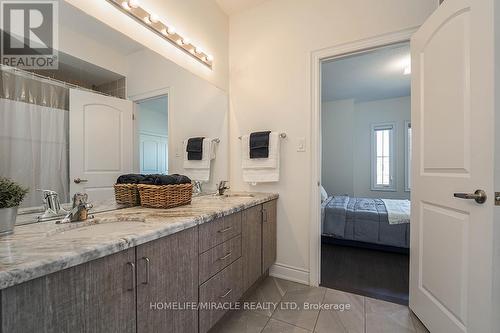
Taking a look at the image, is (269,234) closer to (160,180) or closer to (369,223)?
(160,180)

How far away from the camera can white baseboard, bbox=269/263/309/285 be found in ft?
6.67

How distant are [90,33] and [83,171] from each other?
75 cm

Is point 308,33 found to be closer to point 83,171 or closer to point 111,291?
point 83,171

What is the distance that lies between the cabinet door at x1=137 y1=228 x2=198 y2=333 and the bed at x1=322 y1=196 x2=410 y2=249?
7.14 feet

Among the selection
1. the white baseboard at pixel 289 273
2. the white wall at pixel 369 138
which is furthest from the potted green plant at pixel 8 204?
the white wall at pixel 369 138

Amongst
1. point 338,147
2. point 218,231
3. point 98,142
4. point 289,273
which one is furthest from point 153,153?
point 338,147

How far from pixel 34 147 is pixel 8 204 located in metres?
0.36

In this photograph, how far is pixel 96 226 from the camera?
1.06 m

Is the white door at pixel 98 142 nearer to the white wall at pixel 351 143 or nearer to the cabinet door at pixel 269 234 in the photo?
the cabinet door at pixel 269 234

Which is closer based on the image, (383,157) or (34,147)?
(34,147)

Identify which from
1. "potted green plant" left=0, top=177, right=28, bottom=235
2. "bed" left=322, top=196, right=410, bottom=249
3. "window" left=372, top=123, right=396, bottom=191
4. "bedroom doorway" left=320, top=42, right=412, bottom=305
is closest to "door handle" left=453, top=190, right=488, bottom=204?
"bedroom doorway" left=320, top=42, right=412, bottom=305

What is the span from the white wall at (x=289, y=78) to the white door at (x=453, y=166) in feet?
1.95

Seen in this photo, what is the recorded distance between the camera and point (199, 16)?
2.01 meters

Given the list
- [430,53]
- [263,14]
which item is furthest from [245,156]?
[430,53]
